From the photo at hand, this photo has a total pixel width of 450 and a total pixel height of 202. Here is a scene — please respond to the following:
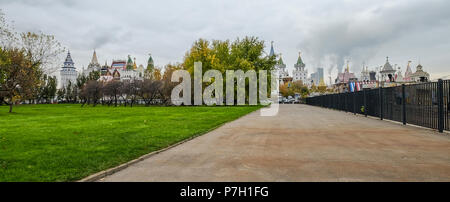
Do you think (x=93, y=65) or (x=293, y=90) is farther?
(x=93, y=65)

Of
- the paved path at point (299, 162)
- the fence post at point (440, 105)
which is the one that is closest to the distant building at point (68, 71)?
the paved path at point (299, 162)

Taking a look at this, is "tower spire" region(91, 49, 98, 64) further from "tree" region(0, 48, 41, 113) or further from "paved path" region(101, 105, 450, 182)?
"paved path" region(101, 105, 450, 182)

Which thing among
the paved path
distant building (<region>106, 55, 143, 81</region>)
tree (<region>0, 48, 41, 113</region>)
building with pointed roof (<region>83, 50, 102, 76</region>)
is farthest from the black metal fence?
building with pointed roof (<region>83, 50, 102, 76</region>)

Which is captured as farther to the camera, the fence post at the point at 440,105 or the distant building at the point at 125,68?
the distant building at the point at 125,68

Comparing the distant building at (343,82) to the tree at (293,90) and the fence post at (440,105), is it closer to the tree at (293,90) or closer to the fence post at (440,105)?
the tree at (293,90)

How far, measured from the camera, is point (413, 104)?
14.5 metres

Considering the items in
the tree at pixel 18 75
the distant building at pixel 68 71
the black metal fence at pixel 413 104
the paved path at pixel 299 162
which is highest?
the distant building at pixel 68 71

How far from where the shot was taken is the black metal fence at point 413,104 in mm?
11844

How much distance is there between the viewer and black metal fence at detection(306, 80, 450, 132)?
466 inches

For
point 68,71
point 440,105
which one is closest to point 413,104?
point 440,105

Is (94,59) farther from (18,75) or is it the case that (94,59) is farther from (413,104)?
(413,104)
